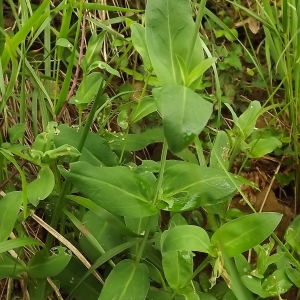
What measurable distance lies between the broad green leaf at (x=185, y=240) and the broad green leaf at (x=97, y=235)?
20 centimetres

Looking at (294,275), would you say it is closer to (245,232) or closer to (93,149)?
(245,232)

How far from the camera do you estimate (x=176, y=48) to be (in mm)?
773

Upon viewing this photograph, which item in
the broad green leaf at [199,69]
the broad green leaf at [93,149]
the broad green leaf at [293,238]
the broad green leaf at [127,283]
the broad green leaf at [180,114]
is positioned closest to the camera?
the broad green leaf at [180,114]

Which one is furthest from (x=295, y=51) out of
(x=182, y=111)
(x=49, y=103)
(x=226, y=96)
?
(x=182, y=111)

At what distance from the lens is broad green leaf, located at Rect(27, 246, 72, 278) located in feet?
2.87

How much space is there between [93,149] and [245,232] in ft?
1.11

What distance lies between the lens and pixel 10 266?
0.89 meters

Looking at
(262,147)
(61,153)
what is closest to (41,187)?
(61,153)

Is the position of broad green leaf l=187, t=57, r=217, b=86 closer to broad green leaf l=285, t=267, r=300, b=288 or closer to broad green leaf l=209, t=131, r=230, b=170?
broad green leaf l=209, t=131, r=230, b=170

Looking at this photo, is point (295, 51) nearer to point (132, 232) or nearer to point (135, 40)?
point (135, 40)

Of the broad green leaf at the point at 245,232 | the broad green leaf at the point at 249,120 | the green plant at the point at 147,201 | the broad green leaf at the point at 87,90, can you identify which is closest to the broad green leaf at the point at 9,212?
the green plant at the point at 147,201

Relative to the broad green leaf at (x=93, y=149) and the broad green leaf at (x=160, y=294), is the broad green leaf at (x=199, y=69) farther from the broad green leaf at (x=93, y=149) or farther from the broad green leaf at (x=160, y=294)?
the broad green leaf at (x=160, y=294)

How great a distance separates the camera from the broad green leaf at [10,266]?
0.88m

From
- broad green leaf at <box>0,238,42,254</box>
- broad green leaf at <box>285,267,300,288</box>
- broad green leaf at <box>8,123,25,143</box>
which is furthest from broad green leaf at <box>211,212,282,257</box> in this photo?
broad green leaf at <box>8,123,25,143</box>
